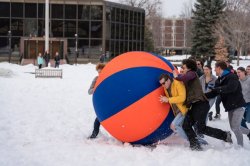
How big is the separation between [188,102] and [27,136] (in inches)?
137

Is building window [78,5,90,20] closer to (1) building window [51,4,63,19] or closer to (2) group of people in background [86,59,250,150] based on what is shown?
(1) building window [51,4,63,19]

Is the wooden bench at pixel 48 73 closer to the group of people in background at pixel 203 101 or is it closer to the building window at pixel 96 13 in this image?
the group of people in background at pixel 203 101

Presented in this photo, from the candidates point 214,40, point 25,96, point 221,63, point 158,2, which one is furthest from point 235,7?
point 221,63

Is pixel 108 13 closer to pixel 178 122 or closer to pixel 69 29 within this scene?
pixel 69 29

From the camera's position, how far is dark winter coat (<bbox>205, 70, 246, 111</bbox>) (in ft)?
25.7

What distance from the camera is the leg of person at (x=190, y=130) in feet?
25.1

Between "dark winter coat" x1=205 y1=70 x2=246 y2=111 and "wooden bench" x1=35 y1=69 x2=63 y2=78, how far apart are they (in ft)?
64.4

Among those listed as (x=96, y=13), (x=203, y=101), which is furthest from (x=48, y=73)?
(x=96, y=13)

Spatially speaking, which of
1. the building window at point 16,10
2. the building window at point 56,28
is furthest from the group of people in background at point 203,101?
the building window at point 16,10

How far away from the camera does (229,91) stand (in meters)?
7.83

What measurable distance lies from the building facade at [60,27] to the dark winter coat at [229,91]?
144ft

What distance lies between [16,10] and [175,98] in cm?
4823

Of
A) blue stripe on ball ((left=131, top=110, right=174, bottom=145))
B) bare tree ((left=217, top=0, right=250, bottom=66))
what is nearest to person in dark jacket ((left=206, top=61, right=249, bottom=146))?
blue stripe on ball ((left=131, top=110, right=174, bottom=145))

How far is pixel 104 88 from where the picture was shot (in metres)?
7.79
